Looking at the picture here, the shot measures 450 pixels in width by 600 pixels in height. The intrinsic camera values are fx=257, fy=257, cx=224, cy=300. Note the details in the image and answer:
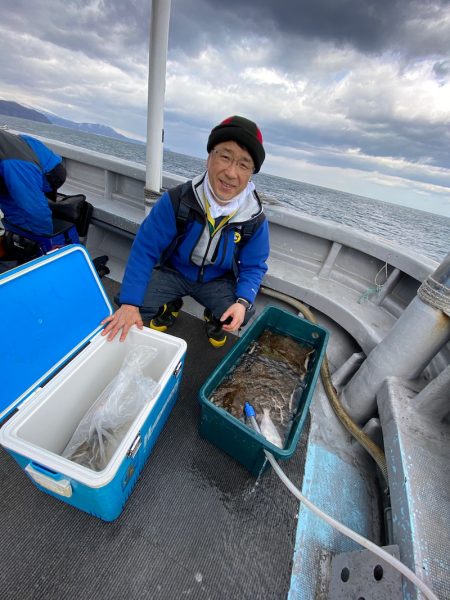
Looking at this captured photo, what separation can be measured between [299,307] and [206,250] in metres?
1.13

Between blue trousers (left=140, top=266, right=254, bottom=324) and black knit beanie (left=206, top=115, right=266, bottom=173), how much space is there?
93 cm

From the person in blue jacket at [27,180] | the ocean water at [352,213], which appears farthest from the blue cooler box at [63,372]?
the ocean water at [352,213]

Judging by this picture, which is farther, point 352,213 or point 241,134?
point 352,213

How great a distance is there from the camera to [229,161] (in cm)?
143

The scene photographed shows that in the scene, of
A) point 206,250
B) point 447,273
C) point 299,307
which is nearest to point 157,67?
point 206,250

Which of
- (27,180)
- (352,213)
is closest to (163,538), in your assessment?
(27,180)

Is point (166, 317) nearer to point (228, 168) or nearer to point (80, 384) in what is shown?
point (80, 384)

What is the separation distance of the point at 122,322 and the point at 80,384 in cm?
36

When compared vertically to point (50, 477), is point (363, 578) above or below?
below

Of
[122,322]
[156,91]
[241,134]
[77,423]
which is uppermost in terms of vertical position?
[156,91]

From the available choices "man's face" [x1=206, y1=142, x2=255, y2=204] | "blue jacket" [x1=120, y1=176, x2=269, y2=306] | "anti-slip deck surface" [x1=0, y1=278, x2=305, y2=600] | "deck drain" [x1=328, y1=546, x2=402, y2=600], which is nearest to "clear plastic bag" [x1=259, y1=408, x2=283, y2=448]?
"anti-slip deck surface" [x1=0, y1=278, x2=305, y2=600]

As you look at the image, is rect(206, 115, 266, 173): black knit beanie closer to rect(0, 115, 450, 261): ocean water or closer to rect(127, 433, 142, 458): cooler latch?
rect(127, 433, 142, 458): cooler latch

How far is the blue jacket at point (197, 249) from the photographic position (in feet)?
5.39

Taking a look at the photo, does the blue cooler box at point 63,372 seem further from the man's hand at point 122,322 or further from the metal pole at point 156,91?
the metal pole at point 156,91
